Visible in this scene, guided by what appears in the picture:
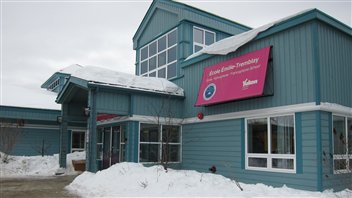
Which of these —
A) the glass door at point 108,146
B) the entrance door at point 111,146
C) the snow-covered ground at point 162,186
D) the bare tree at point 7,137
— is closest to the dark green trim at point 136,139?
the snow-covered ground at point 162,186

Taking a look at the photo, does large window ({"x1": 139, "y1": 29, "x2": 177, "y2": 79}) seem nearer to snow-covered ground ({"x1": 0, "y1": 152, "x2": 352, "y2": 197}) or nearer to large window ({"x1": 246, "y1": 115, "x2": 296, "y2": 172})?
snow-covered ground ({"x1": 0, "y1": 152, "x2": 352, "y2": 197})

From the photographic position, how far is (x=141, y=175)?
10977mm

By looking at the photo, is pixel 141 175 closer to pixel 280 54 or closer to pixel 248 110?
pixel 248 110

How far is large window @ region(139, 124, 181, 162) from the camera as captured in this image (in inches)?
561

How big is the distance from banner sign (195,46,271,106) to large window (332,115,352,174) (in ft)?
8.05

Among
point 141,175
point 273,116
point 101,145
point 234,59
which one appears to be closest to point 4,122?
point 101,145

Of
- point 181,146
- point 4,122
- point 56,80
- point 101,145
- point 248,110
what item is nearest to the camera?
point 248,110

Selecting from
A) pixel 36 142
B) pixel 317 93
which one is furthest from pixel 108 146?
pixel 317 93

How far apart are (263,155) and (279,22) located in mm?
4308

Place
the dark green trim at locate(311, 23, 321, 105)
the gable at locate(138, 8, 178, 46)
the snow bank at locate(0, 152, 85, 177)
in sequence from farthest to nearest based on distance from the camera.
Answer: the gable at locate(138, 8, 178, 46), the snow bank at locate(0, 152, 85, 177), the dark green trim at locate(311, 23, 321, 105)

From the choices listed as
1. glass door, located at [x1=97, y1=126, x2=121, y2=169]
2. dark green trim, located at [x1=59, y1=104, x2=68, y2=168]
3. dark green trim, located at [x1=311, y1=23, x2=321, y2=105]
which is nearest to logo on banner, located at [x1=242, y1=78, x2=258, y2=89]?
dark green trim, located at [x1=311, y1=23, x2=321, y2=105]

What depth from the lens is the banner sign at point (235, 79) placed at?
10945mm

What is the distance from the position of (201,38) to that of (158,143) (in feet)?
21.4

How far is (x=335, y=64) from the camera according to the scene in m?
10.4
